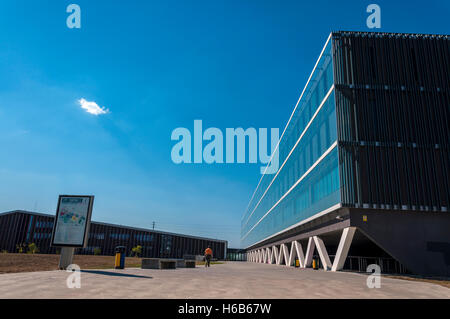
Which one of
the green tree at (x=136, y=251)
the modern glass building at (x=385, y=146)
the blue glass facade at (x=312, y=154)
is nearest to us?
the modern glass building at (x=385, y=146)

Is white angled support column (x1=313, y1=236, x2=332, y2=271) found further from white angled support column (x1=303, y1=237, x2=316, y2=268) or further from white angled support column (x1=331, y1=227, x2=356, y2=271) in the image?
white angled support column (x1=331, y1=227, x2=356, y2=271)

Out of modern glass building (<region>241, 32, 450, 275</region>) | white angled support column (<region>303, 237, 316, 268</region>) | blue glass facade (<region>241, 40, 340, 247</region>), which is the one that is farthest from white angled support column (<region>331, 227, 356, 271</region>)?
white angled support column (<region>303, 237, 316, 268</region>)

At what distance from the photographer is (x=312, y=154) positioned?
29.6m

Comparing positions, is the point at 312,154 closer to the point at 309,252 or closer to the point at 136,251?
the point at 309,252

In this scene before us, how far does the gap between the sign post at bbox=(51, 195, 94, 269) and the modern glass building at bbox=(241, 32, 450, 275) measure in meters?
15.8

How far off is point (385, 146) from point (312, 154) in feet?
24.3

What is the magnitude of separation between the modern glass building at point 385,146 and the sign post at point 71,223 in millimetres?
15796

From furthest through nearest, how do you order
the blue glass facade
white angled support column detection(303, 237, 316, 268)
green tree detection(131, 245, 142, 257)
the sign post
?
1. green tree detection(131, 245, 142, 257)
2. white angled support column detection(303, 237, 316, 268)
3. the blue glass facade
4. the sign post

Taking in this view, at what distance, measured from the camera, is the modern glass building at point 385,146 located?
21453 millimetres

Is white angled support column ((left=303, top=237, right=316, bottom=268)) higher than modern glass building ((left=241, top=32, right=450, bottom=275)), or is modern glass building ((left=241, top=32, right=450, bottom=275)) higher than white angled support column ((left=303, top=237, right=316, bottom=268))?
modern glass building ((left=241, top=32, right=450, bottom=275))

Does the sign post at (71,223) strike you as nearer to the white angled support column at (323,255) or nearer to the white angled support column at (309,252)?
the white angled support column at (323,255)

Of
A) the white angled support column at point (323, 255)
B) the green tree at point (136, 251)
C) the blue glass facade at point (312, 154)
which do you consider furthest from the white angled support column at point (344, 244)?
the green tree at point (136, 251)

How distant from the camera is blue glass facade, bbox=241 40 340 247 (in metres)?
24.6
